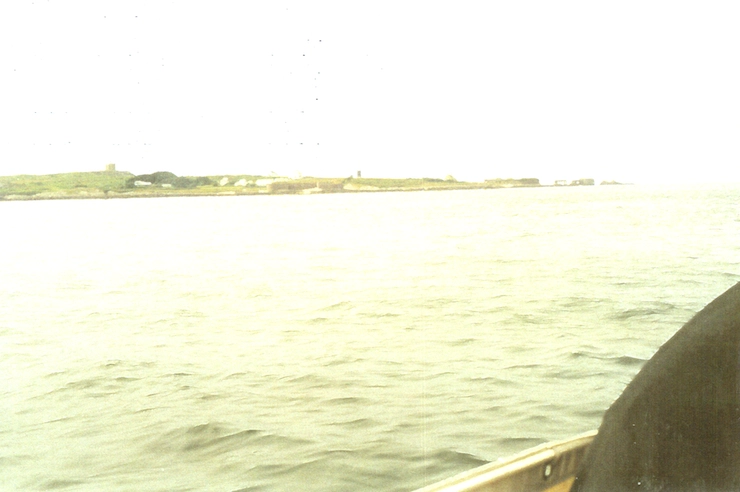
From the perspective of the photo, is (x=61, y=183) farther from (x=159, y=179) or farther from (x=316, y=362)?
(x=316, y=362)

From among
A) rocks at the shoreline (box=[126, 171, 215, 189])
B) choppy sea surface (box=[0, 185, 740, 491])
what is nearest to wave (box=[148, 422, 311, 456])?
choppy sea surface (box=[0, 185, 740, 491])

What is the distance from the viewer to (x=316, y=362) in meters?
10.6

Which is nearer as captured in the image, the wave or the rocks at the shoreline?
the wave

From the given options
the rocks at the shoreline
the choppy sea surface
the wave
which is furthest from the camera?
the rocks at the shoreline

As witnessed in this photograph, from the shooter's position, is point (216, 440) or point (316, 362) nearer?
point (216, 440)

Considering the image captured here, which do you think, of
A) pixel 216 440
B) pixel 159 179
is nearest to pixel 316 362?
pixel 216 440

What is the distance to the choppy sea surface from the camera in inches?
260

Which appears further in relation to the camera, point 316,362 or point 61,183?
point 61,183

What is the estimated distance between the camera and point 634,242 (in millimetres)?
30922

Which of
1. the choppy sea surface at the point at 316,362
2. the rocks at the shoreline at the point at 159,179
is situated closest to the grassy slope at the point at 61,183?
the rocks at the shoreline at the point at 159,179

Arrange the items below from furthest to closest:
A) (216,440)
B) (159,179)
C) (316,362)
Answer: (159,179) → (316,362) → (216,440)

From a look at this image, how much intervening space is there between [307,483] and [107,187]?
102m

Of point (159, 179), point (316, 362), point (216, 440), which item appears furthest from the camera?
point (159, 179)

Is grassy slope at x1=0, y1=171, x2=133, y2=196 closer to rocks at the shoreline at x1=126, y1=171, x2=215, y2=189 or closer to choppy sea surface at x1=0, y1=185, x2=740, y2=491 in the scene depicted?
rocks at the shoreline at x1=126, y1=171, x2=215, y2=189
